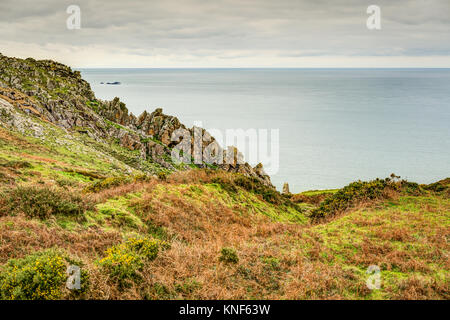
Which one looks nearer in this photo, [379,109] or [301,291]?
[301,291]

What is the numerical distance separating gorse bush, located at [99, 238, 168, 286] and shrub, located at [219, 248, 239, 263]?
7.69ft

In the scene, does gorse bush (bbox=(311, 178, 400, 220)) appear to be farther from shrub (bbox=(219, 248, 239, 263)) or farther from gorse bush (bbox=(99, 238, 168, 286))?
gorse bush (bbox=(99, 238, 168, 286))

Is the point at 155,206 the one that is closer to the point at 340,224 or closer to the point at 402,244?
the point at 340,224

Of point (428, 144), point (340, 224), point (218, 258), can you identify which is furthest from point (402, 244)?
point (428, 144)

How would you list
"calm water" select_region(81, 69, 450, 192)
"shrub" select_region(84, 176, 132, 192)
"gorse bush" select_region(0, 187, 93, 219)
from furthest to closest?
"calm water" select_region(81, 69, 450, 192), "shrub" select_region(84, 176, 132, 192), "gorse bush" select_region(0, 187, 93, 219)

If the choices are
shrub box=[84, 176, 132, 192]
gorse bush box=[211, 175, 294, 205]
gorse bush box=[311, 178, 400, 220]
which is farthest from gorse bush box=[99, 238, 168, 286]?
gorse bush box=[311, 178, 400, 220]

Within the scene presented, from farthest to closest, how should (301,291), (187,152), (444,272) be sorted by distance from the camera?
(187,152)
(444,272)
(301,291)

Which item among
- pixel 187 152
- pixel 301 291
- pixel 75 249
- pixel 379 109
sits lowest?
pixel 301 291

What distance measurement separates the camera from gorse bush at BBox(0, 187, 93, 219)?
1131 centimetres

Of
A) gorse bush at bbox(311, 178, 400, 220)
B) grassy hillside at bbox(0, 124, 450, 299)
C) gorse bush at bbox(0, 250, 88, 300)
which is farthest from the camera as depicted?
gorse bush at bbox(311, 178, 400, 220)

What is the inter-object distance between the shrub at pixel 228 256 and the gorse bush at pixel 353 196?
40.2ft

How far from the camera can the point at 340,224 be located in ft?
52.1

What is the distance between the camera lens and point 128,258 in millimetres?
8617
